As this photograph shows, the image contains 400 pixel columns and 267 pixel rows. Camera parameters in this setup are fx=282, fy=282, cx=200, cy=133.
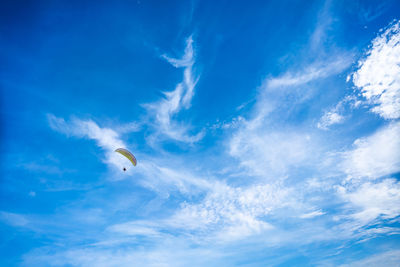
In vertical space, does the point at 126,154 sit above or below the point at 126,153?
below

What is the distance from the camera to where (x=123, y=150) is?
1816 inches
